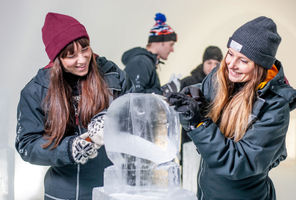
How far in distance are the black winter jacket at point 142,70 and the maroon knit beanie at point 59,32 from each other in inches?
39.8

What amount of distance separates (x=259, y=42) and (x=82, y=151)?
822 mm

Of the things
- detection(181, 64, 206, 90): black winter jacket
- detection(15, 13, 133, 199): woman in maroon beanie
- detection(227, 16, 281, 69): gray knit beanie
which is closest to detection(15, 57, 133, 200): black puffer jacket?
detection(15, 13, 133, 199): woman in maroon beanie

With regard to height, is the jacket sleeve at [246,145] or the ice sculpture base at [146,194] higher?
the jacket sleeve at [246,145]

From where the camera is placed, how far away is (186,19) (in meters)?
5.18

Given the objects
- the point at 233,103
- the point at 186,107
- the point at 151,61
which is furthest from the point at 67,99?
the point at 151,61

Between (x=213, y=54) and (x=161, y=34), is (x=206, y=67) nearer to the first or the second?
(x=213, y=54)

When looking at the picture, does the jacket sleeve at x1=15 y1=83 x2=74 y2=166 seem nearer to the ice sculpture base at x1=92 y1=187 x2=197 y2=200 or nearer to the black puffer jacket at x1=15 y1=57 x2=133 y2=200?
the black puffer jacket at x1=15 y1=57 x2=133 y2=200

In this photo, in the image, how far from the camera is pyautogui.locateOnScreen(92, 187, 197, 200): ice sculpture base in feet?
4.79

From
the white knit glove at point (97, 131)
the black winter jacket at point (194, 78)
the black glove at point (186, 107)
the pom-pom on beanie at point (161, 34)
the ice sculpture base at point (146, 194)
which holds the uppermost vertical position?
the pom-pom on beanie at point (161, 34)

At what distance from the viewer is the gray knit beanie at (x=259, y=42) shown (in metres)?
1.60

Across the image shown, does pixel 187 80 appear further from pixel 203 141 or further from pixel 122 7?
pixel 203 141

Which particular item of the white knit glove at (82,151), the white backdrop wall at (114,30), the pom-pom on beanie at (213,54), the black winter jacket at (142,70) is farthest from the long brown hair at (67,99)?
the pom-pom on beanie at (213,54)

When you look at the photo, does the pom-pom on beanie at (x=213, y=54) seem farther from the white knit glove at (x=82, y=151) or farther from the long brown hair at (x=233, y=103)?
the white knit glove at (x=82, y=151)

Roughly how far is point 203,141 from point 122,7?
128 inches
